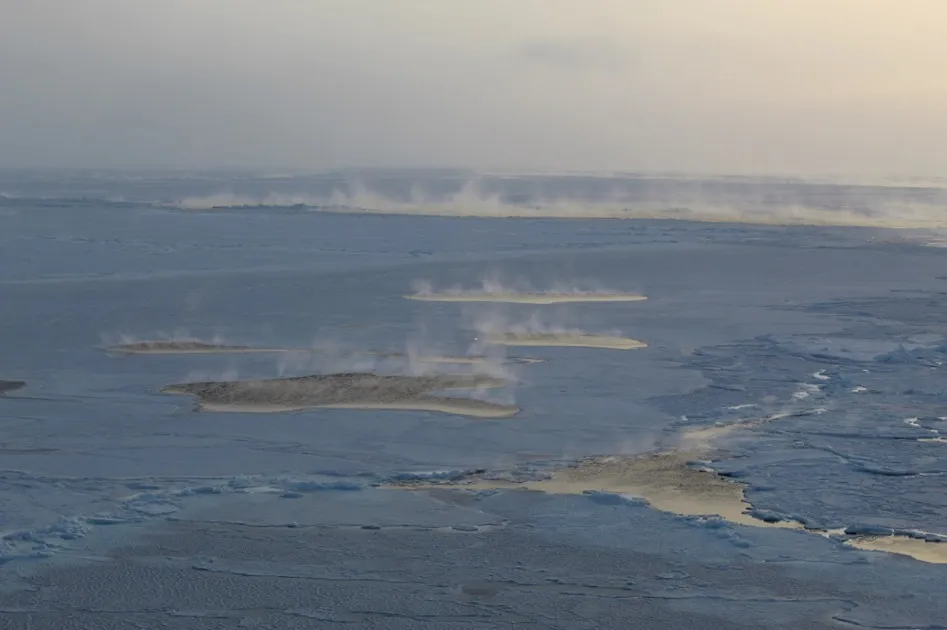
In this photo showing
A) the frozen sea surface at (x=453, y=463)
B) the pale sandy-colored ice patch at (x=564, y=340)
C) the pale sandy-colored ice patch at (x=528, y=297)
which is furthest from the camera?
the pale sandy-colored ice patch at (x=528, y=297)

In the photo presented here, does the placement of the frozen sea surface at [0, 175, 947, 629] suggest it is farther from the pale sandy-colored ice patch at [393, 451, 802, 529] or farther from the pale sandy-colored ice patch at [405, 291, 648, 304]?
the pale sandy-colored ice patch at [405, 291, 648, 304]

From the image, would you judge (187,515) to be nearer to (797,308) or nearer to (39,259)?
(797,308)

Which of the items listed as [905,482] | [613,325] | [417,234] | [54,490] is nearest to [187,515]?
[54,490]

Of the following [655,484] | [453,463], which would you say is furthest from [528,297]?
[655,484]

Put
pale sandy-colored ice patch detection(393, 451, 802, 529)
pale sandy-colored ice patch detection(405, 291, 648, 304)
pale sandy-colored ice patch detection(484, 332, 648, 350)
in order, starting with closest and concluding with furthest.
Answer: pale sandy-colored ice patch detection(393, 451, 802, 529) → pale sandy-colored ice patch detection(484, 332, 648, 350) → pale sandy-colored ice patch detection(405, 291, 648, 304)

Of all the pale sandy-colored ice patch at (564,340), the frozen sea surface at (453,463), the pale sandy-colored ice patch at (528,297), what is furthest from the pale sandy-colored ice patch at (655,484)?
the pale sandy-colored ice patch at (528,297)

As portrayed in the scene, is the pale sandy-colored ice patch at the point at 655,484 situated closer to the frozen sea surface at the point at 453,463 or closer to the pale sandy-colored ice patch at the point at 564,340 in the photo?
the frozen sea surface at the point at 453,463

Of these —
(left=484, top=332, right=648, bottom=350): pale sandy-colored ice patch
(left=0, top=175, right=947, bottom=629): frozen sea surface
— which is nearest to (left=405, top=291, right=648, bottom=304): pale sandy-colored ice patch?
(left=0, top=175, right=947, bottom=629): frozen sea surface
